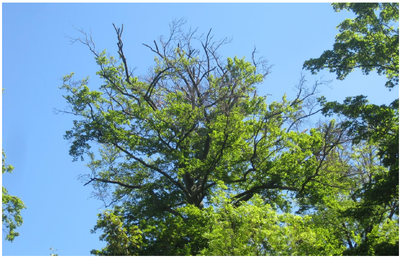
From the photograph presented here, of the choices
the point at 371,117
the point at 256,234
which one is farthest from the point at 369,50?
the point at 256,234

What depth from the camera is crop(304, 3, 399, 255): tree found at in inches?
568

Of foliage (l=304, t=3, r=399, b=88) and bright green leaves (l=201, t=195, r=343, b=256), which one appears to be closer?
bright green leaves (l=201, t=195, r=343, b=256)

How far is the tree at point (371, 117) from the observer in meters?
14.4

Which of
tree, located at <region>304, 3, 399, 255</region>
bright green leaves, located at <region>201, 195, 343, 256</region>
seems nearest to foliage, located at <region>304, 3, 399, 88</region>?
tree, located at <region>304, 3, 399, 255</region>

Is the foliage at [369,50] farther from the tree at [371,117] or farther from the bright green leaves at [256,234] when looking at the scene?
the bright green leaves at [256,234]

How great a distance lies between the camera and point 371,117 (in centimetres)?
1541

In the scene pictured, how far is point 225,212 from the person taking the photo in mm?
15406

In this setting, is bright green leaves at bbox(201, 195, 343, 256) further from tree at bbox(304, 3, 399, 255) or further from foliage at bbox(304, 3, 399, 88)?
foliage at bbox(304, 3, 399, 88)

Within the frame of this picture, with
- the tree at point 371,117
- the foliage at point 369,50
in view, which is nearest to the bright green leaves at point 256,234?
the tree at point 371,117

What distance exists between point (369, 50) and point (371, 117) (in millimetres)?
3704

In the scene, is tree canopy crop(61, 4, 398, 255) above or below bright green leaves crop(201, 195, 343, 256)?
above

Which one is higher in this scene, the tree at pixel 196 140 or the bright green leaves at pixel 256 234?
the tree at pixel 196 140

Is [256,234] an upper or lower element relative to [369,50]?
lower

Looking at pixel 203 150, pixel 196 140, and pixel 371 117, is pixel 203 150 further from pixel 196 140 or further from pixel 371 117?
pixel 371 117
